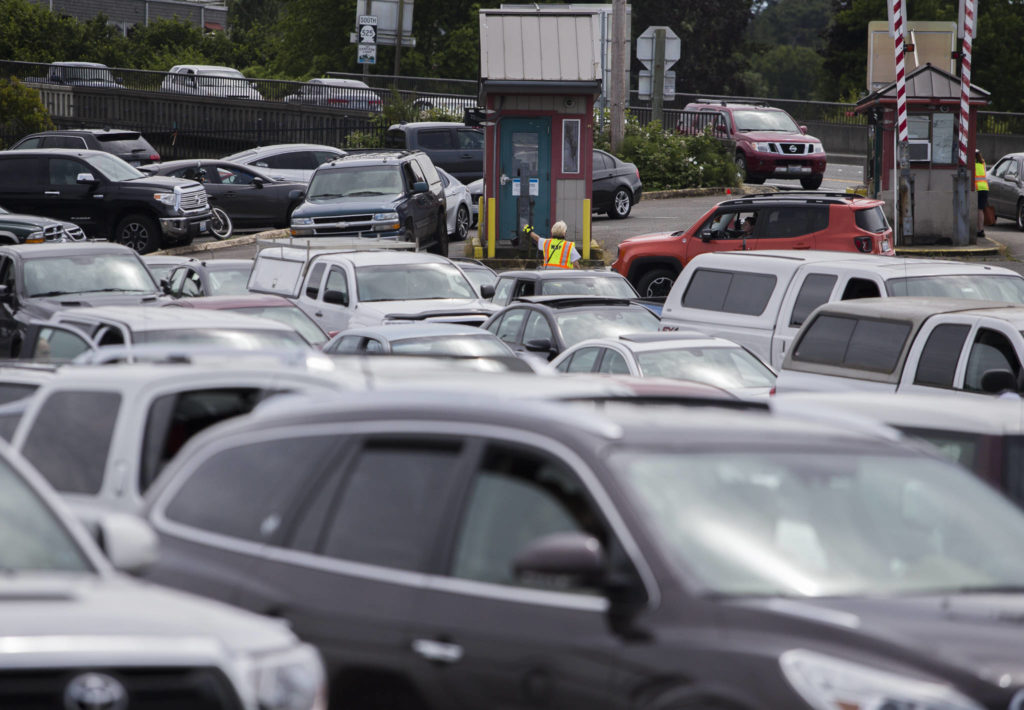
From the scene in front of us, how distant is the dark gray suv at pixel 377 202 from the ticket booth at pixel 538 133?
4.46 feet

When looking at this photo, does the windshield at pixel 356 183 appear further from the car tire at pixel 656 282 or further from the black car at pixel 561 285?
the black car at pixel 561 285

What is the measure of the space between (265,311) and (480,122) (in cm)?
1372

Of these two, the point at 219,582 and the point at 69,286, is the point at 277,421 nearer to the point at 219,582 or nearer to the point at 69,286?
the point at 219,582

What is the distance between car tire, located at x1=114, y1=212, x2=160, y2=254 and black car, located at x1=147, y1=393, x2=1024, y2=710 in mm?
24475

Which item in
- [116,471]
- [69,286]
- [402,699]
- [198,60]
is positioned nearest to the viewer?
[402,699]

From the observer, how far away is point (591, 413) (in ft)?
14.7

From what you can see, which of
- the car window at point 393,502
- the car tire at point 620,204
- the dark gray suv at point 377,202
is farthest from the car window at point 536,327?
the car tire at point 620,204

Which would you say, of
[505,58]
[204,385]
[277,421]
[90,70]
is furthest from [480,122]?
[90,70]

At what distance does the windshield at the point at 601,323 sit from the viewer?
16656 millimetres

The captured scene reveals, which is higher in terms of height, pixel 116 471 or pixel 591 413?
pixel 591 413

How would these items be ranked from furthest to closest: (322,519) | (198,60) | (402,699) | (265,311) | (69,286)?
(198,60), (69,286), (265,311), (322,519), (402,699)

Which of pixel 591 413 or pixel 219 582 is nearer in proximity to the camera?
pixel 591 413

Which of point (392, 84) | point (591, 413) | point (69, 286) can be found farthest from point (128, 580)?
point (392, 84)

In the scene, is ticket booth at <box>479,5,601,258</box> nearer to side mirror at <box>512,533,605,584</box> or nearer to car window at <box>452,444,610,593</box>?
car window at <box>452,444,610,593</box>
